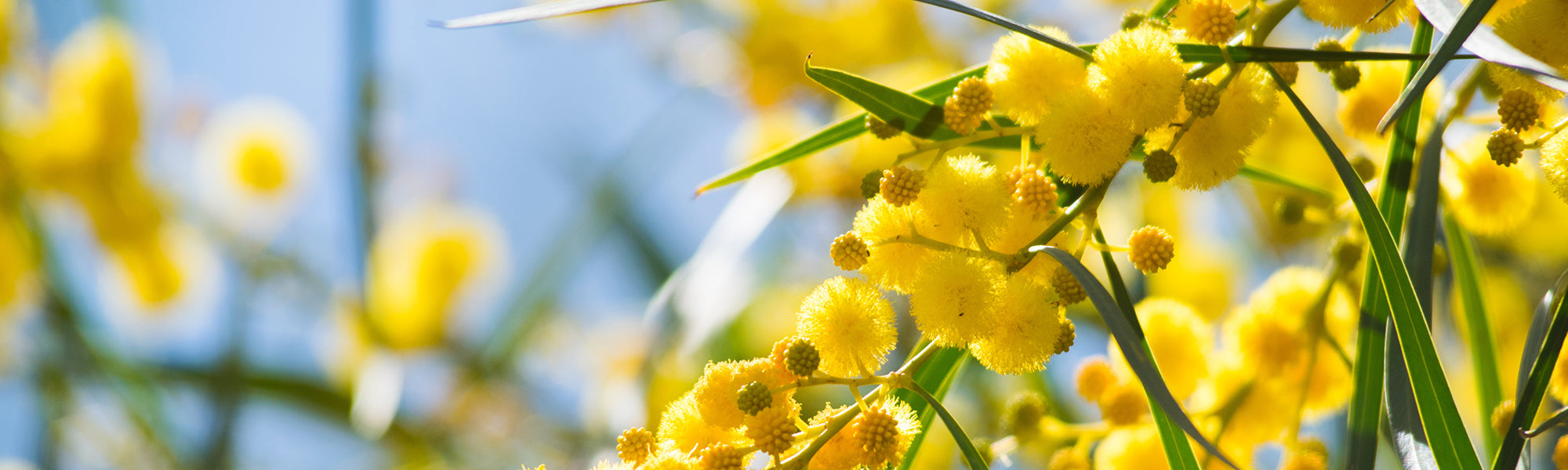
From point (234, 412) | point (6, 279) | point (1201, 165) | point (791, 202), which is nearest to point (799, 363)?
point (1201, 165)

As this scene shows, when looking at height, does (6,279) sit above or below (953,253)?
above

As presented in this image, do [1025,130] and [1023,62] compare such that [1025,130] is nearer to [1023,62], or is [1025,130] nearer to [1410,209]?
[1023,62]

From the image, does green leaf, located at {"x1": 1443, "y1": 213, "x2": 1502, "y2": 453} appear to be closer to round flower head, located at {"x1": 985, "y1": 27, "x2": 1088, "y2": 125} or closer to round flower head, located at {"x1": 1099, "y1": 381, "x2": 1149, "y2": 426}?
round flower head, located at {"x1": 1099, "y1": 381, "x2": 1149, "y2": 426}

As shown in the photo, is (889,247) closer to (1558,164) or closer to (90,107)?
(1558,164)

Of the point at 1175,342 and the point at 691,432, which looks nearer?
the point at 691,432

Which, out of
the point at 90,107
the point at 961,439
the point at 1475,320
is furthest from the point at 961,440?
the point at 90,107

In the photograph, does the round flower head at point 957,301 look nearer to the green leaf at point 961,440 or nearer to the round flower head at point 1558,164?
the green leaf at point 961,440

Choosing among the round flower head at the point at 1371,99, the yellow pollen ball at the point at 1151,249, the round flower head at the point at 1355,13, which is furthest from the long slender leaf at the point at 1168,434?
the round flower head at the point at 1371,99
